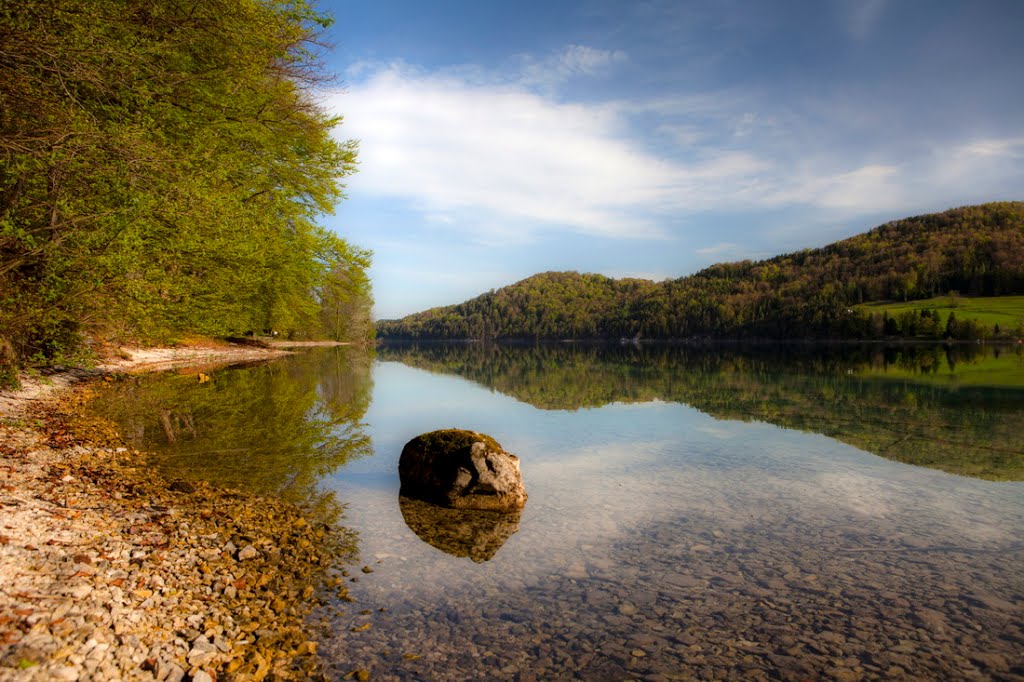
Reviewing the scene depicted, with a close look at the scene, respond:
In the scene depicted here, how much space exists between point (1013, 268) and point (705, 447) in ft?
712

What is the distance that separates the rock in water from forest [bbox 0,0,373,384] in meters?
7.92

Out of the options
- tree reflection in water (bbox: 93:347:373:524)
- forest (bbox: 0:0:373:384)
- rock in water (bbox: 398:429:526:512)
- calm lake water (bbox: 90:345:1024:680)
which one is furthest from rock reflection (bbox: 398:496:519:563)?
forest (bbox: 0:0:373:384)

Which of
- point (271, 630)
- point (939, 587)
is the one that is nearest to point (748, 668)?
point (939, 587)

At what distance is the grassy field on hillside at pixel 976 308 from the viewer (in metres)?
140

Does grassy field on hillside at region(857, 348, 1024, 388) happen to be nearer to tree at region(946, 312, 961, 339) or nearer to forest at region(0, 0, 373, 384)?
forest at region(0, 0, 373, 384)

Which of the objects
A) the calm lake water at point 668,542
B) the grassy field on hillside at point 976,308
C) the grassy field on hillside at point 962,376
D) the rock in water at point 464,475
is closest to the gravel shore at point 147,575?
the calm lake water at point 668,542

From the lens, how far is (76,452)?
40.1 ft

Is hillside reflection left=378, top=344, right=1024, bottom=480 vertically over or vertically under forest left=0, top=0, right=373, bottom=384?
under

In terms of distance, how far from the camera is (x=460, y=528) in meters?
10.8

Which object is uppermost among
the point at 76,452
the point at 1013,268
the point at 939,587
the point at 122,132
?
the point at 1013,268

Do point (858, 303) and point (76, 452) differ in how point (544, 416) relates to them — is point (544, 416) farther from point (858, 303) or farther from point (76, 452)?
point (858, 303)

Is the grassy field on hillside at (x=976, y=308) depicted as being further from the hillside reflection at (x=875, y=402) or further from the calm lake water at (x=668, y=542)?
the calm lake water at (x=668, y=542)

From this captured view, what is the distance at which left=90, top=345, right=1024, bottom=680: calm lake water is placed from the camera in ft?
21.4

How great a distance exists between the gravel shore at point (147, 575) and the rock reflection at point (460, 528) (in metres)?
1.62
